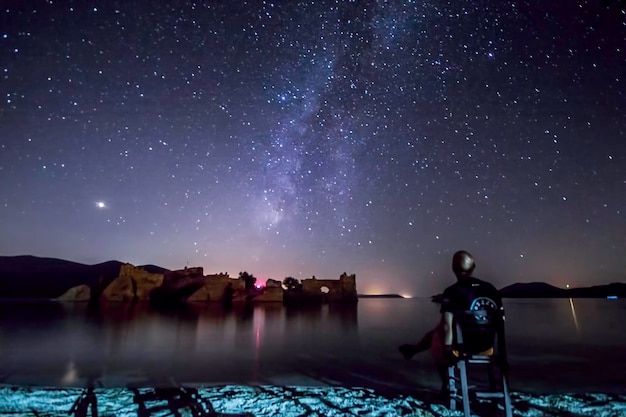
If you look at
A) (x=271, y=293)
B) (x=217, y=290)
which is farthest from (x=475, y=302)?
(x=271, y=293)

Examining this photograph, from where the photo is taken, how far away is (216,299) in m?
114

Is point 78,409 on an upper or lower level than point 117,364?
upper

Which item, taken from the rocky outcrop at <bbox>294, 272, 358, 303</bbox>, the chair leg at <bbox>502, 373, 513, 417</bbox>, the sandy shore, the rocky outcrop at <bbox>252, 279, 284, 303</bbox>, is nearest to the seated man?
the chair leg at <bbox>502, 373, 513, 417</bbox>

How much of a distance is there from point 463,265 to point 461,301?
0.55m

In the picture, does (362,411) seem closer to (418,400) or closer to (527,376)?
(418,400)

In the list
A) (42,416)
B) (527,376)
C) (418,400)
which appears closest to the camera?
(42,416)

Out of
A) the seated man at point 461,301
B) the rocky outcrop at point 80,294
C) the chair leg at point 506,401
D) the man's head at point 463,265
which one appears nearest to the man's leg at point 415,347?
the seated man at point 461,301

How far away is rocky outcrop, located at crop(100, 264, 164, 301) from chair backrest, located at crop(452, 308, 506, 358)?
113809mm

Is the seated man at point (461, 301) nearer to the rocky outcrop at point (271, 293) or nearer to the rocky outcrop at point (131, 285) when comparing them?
the rocky outcrop at point (131, 285)

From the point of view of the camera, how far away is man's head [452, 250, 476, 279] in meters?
4.94

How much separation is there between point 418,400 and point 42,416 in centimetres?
517

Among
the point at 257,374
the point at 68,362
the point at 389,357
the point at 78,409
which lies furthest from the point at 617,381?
the point at 68,362

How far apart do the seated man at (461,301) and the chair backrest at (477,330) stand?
11 millimetres

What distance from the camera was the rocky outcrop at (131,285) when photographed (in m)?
104
